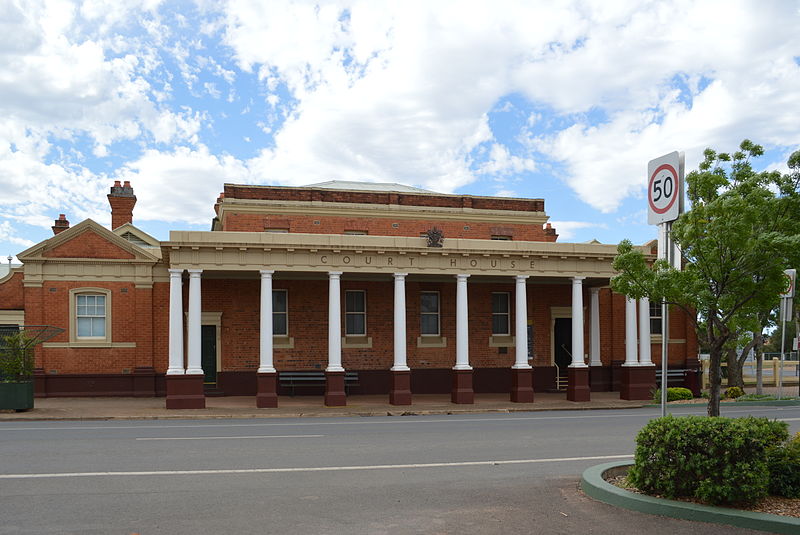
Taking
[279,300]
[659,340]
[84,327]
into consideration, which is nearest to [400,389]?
[279,300]

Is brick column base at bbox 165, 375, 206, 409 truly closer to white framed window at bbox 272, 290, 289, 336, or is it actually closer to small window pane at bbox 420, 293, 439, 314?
white framed window at bbox 272, 290, 289, 336

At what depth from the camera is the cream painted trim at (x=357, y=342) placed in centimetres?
2503

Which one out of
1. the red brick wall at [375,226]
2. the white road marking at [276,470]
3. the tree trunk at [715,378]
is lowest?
the white road marking at [276,470]

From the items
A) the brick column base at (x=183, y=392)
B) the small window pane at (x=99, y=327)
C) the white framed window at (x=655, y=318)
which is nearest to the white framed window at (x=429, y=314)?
the white framed window at (x=655, y=318)

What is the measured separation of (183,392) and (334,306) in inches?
191

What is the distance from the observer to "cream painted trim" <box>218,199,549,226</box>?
25906 mm

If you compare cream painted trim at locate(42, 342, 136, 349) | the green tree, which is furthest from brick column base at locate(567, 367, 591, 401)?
cream painted trim at locate(42, 342, 136, 349)

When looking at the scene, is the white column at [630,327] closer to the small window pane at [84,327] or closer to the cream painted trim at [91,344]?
the cream painted trim at [91,344]

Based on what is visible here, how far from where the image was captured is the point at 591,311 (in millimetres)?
26203

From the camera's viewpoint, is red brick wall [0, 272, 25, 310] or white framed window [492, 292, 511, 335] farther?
white framed window [492, 292, 511, 335]

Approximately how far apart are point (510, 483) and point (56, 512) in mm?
5101

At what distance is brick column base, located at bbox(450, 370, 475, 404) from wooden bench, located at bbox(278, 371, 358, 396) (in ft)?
14.0

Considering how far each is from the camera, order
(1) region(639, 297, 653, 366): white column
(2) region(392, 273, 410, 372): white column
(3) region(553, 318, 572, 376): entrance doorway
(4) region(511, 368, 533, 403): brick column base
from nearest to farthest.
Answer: (2) region(392, 273, 410, 372): white column
(4) region(511, 368, 533, 403): brick column base
(1) region(639, 297, 653, 366): white column
(3) region(553, 318, 572, 376): entrance doorway

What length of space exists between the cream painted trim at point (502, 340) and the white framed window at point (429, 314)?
217cm
